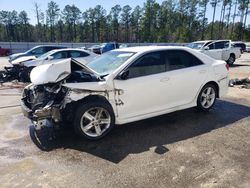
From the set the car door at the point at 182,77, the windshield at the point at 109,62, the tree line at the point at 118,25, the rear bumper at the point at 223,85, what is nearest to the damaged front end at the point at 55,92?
the windshield at the point at 109,62

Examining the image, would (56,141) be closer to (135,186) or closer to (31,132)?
(31,132)

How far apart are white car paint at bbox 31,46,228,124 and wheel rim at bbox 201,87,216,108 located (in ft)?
0.79

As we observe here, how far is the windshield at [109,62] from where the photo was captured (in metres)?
5.17

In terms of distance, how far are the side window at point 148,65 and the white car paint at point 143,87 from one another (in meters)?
0.08

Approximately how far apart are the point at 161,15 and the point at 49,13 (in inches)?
1348

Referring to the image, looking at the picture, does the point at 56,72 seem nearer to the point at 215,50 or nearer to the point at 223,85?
the point at 223,85

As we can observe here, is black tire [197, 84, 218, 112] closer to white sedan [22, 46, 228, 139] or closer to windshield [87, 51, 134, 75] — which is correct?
white sedan [22, 46, 228, 139]

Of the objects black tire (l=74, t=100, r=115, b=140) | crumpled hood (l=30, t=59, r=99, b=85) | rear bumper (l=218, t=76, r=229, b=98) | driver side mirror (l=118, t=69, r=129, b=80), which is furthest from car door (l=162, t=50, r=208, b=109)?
crumpled hood (l=30, t=59, r=99, b=85)

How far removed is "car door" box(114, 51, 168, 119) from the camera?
4902 mm

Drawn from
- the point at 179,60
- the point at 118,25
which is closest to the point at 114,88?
the point at 179,60

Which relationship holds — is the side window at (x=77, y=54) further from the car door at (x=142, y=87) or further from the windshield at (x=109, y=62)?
the car door at (x=142, y=87)

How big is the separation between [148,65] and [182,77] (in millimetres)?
851

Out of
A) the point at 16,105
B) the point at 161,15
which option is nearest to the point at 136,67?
the point at 16,105

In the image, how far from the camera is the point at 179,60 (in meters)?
5.73
